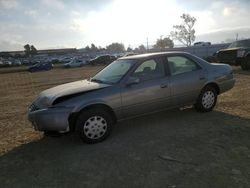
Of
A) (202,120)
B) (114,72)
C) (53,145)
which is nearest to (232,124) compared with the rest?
(202,120)

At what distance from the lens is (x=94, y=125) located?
5.09m

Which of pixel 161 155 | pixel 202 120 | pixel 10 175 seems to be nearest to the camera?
pixel 10 175

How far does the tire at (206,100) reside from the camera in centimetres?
655

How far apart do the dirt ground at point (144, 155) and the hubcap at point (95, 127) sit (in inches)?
7.9

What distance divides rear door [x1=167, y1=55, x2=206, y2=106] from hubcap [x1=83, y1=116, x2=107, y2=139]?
1.72m

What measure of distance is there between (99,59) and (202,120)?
3744 cm

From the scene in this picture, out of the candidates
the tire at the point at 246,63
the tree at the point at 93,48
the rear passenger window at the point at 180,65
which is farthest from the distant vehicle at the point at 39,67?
the tree at the point at 93,48

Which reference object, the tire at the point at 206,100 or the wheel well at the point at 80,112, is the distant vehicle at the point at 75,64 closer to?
the tire at the point at 206,100

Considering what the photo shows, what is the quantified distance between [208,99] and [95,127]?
2.96m

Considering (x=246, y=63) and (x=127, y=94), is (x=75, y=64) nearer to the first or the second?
(x=246, y=63)

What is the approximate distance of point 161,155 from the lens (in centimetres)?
446

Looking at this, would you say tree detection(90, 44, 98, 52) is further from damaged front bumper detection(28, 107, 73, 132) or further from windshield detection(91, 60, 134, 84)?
damaged front bumper detection(28, 107, 73, 132)

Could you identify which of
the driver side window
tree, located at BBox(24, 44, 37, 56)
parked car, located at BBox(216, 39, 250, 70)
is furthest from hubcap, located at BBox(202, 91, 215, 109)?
tree, located at BBox(24, 44, 37, 56)

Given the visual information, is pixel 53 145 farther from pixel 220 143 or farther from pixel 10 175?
pixel 220 143
